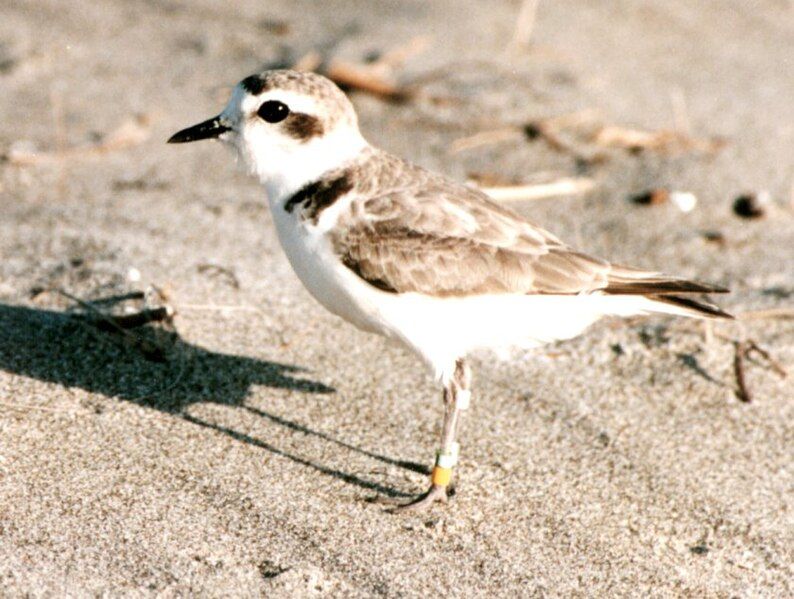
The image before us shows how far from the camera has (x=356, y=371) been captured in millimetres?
4105

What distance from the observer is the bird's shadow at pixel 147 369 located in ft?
12.2

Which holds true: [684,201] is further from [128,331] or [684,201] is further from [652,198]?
[128,331]

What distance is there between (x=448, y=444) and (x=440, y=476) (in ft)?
0.33

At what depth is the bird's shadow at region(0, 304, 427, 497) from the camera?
146 inches

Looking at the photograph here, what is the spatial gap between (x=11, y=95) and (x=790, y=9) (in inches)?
194

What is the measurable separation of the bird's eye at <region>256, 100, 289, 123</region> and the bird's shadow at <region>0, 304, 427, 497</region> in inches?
38.1

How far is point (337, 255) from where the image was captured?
11.0 ft

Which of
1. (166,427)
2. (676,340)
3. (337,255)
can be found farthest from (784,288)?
(166,427)

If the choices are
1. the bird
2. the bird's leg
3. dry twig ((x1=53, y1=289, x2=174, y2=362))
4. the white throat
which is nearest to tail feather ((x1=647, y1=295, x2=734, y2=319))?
the bird

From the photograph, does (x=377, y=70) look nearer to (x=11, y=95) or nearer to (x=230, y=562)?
(x=11, y=95)

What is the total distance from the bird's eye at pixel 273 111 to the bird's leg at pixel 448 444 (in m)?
0.98

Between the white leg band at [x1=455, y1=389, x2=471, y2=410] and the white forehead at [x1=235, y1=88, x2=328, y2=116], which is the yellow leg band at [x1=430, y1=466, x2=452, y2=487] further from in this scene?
the white forehead at [x1=235, y1=88, x2=328, y2=116]

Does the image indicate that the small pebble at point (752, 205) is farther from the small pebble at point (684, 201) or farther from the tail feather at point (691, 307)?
the tail feather at point (691, 307)

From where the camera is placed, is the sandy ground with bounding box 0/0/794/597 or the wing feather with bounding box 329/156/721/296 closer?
the sandy ground with bounding box 0/0/794/597
